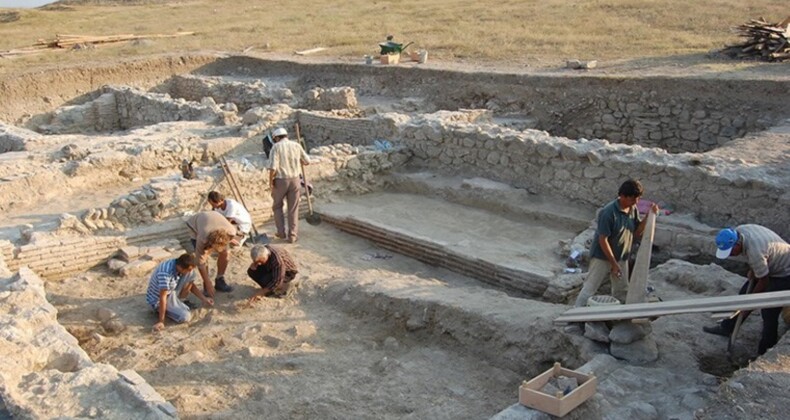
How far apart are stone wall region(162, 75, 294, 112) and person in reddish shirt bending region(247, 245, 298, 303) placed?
953 cm

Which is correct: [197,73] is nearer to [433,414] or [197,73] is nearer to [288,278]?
[288,278]

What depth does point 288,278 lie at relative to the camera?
7992 mm

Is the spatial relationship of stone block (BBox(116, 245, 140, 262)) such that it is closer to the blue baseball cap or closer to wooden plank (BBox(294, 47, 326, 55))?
the blue baseball cap

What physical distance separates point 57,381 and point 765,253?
5.45 metres

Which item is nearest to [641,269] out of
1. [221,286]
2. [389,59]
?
[221,286]

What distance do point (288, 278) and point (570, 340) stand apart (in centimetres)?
332

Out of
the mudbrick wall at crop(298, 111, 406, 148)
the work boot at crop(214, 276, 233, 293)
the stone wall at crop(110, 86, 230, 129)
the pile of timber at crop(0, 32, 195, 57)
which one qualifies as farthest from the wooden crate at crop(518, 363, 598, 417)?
the pile of timber at crop(0, 32, 195, 57)

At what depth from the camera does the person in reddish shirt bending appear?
7.75 m

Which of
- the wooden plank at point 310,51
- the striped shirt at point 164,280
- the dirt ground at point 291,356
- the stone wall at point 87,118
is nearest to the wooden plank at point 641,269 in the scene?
the dirt ground at point 291,356

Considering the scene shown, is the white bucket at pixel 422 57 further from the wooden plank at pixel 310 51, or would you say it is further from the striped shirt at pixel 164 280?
the striped shirt at pixel 164 280

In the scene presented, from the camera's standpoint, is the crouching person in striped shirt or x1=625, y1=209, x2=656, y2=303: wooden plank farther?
the crouching person in striped shirt

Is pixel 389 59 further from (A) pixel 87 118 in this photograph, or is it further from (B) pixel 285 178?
(B) pixel 285 178

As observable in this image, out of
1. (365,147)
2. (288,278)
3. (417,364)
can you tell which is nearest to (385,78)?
(365,147)

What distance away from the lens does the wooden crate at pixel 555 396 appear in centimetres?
448
